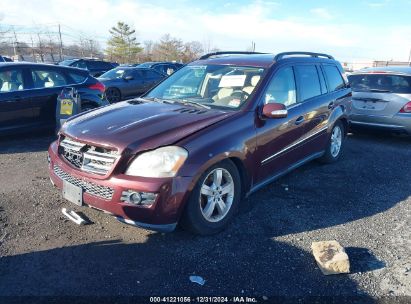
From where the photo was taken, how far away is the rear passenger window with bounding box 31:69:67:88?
7.13m

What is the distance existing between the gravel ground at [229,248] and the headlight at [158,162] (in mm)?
782

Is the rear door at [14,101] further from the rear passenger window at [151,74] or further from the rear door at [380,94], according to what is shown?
the rear passenger window at [151,74]

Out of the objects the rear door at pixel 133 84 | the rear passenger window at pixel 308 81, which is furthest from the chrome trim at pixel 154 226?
the rear door at pixel 133 84

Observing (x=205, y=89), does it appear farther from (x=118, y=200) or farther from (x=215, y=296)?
(x=215, y=296)

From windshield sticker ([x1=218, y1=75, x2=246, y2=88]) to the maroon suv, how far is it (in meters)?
0.01

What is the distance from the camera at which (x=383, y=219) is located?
159 inches

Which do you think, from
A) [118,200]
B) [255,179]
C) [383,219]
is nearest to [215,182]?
[255,179]

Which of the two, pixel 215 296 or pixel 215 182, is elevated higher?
pixel 215 182

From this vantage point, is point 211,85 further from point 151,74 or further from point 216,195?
point 151,74

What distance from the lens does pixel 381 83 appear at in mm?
7707

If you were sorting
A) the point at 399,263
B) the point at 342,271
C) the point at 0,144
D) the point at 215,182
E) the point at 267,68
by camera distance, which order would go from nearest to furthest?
the point at 342,271 < the point at 399,263 < the point at 215,182 < the point at 267,68 < the point at 0,144

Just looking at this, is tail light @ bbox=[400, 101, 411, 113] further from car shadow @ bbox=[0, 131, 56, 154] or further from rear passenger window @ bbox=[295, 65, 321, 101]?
car shadow @ bbox=[0, 131, 56, 154]

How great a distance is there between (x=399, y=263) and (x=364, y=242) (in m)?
0.38

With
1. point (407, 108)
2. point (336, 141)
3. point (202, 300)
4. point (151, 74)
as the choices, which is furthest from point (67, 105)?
point (151, 74)
